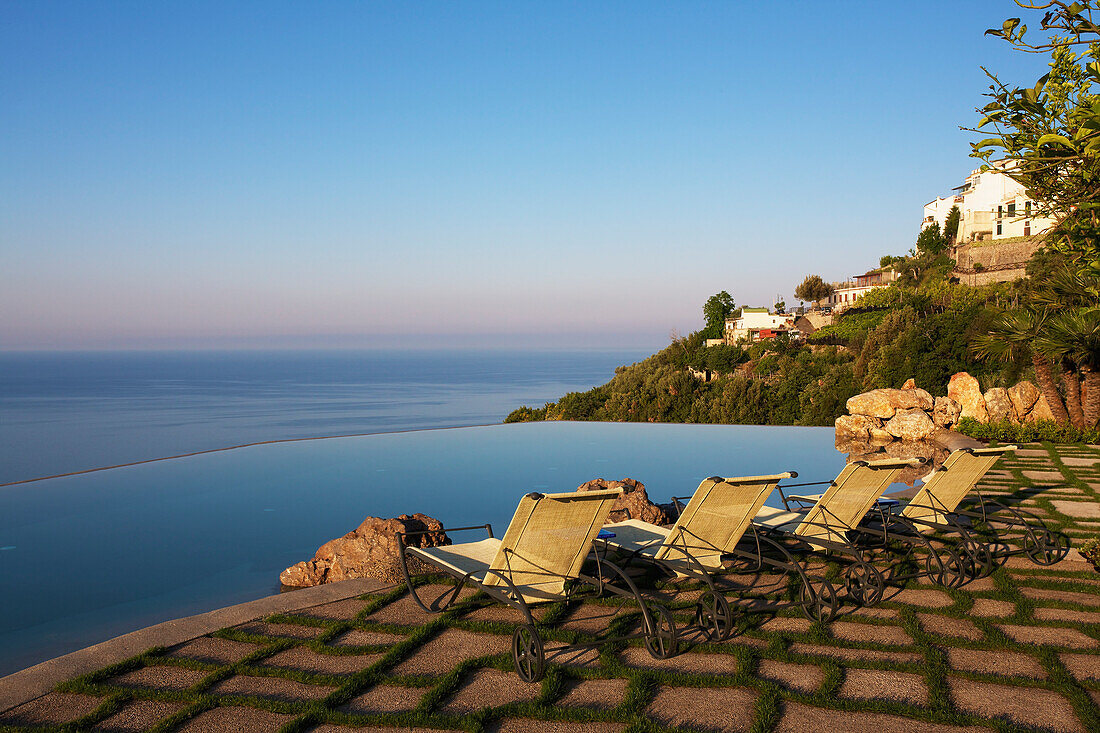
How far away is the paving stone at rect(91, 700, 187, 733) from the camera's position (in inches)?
106

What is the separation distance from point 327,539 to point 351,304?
4131 cm

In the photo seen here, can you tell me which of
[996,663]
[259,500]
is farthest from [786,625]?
[259,500]

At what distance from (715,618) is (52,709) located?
10.1ft

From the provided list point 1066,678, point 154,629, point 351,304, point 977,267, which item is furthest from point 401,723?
point 977,267

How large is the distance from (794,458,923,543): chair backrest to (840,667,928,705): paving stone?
1443mm

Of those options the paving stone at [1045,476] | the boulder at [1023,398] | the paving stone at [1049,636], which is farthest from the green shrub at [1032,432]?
the paving stone at [1049,636]

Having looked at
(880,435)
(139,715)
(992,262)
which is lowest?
(880,435)

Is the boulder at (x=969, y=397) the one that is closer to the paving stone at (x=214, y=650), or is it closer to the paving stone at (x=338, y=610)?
the paving stone at (x=338, y=610)

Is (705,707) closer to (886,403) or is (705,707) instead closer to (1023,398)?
(886,403)

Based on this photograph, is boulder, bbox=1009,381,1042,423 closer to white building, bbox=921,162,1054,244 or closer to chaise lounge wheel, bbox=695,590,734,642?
chaise lounge wheel, bbox=695,590,734,642

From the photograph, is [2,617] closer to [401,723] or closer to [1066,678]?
[401,723]

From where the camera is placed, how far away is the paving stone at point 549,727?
2686mm

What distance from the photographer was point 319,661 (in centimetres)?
331

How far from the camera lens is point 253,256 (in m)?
33.3
